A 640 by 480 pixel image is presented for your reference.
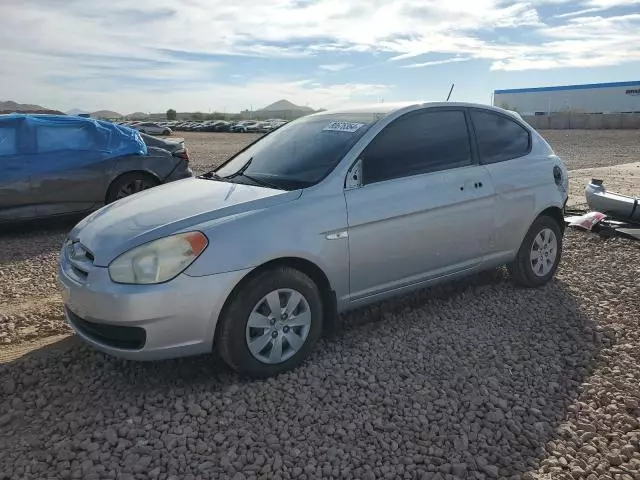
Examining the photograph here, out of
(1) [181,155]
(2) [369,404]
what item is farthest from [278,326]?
(1) [181,155]

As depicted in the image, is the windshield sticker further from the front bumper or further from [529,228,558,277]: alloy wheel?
[529,228,558,277]: alloy wheel

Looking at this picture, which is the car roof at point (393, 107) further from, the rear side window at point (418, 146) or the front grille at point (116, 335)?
the front grille at point (116, 335)

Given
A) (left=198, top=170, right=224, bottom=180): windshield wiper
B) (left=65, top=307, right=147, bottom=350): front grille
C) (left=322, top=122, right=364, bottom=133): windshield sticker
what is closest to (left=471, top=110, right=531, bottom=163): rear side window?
(left=322, top=122, right=364, bottom=133): windshield sticker

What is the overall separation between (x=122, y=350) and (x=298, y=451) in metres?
1.20

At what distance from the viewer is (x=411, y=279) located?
445 cm

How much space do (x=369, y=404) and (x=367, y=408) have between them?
5cm

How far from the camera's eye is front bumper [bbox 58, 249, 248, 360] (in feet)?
11.0

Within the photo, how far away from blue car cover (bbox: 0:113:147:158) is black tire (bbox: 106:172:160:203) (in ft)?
1.07

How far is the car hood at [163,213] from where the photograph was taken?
3.56m

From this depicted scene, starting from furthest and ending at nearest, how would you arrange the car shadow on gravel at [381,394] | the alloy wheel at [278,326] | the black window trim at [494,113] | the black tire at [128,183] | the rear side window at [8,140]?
the black tire at [128,183] < the rear side window at [8,140] < the black window trim at [494,113] < the alloy wheel at [278,326] < the car shadow on gravel at [381,394]

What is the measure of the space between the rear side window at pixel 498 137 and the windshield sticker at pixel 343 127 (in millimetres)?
1151

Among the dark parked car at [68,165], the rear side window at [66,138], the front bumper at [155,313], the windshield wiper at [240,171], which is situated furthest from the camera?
the rear side window at [66,138]

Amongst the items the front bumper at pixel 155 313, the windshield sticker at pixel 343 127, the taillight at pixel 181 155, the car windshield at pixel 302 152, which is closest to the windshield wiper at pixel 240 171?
the car windshield at pixel 302 152

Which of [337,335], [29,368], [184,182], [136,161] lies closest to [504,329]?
[337,335]
